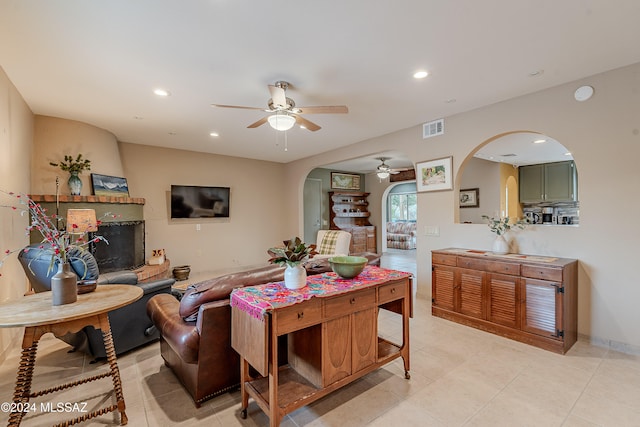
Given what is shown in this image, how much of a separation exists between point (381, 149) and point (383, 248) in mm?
4718

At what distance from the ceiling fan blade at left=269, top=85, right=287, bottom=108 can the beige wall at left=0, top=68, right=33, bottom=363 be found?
247cm

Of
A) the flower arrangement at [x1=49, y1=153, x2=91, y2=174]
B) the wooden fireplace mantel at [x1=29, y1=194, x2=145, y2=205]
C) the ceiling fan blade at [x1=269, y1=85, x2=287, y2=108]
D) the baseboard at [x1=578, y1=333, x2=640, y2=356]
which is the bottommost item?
the baseboard at [x1=578, y1=333, x2=640, y2=356]

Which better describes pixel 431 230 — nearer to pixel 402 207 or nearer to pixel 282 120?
pixel 282 120

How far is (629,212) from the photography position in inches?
A: 102

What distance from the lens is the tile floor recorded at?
1.83 m

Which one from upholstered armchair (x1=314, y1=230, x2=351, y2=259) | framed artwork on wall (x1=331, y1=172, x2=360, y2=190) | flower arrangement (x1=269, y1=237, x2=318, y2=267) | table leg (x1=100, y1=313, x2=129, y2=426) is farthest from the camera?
framed artwork on wall (x1=331, y1=172, x2=360, y2=190)

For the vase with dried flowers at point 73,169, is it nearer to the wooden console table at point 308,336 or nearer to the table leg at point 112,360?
the table leg at point 112,360

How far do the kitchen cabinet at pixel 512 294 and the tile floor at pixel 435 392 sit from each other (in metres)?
0.18

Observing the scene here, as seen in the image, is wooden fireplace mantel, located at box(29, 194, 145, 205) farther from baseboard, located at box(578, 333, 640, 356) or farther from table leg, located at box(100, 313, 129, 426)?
baseboard, located at box(578, 333, 640, 356)

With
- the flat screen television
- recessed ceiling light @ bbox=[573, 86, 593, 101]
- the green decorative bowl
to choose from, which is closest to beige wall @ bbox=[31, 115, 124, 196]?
the flat screen television

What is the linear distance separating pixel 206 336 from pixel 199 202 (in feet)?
14.9

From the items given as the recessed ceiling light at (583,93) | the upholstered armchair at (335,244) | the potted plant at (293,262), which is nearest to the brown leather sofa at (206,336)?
the potted plant at (293,262)

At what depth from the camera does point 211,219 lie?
20.3 ft

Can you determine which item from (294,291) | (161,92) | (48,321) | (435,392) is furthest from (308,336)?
(161,92)
